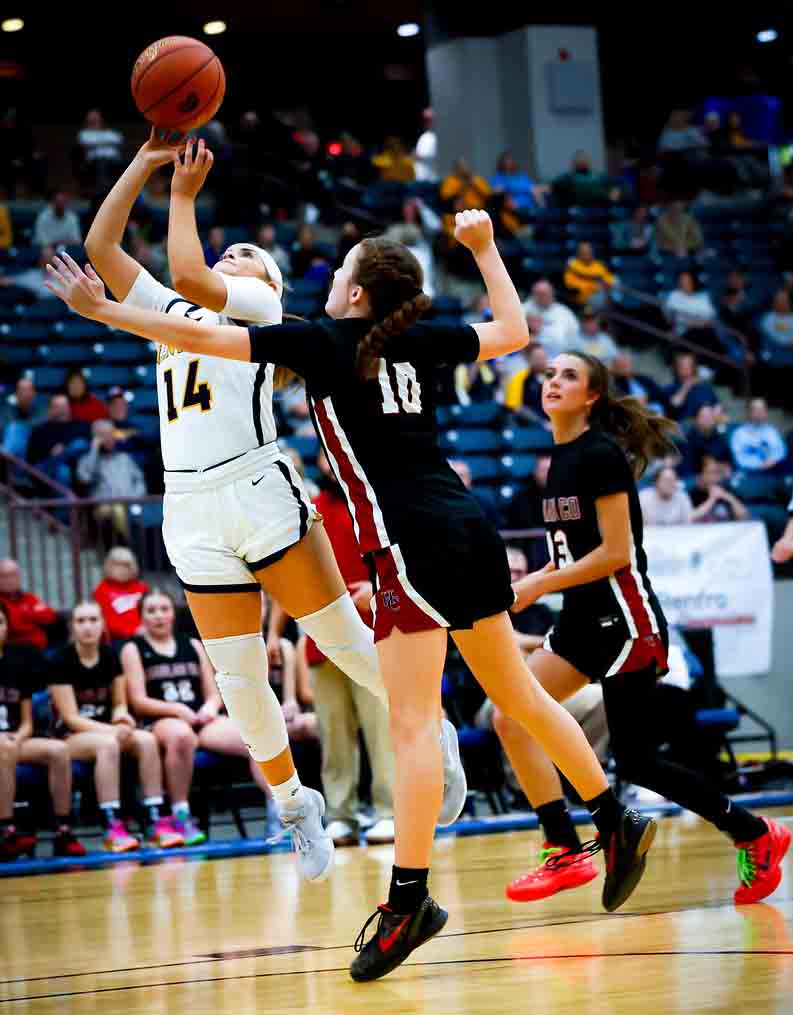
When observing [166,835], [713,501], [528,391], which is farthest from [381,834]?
[528,391]

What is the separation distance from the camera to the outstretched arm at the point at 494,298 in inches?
164

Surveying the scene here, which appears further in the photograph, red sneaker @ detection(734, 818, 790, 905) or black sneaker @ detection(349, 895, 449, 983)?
red sneaker @ detection(734, 818, 790, 905)

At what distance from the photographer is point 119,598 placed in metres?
9.16

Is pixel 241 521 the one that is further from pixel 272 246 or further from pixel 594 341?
pixel 594 341

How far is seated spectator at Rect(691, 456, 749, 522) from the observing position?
38.0 ft

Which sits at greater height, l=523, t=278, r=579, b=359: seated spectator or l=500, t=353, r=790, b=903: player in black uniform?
l=523, t=278, r=579, b=359: seated spectator

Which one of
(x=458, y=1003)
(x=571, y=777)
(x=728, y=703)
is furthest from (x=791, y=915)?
(x=728, y=703)

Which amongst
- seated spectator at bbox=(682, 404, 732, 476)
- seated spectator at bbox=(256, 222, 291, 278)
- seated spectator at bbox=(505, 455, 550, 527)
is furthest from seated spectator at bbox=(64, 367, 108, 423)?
seated spectator at bbox=(682, 404, 732, 476)

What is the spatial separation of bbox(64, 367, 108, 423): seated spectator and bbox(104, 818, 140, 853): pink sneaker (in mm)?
4488

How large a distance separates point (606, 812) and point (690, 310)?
504 inches

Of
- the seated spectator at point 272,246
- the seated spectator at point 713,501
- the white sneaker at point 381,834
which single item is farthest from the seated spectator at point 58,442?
the seated spectator at point 713,501

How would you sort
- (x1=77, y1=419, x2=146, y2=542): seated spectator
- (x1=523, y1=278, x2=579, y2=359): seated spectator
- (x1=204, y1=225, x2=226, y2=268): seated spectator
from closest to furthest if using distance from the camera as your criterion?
(x1=77, y1=419, x2=146, y2=542): seated spectator → (x1=204, y1=225, x2=226, y2=268): seated spectator → (x1=523, y1=278, x2=579, y2=359): seated spectator

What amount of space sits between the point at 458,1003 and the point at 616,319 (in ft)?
43.6

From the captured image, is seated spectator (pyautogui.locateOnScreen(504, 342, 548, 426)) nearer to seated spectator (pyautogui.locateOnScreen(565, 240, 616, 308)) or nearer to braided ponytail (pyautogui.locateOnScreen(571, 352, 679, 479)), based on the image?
seated spectator (pyautogui.locateOnScreen(565, 240, 616, 308))
